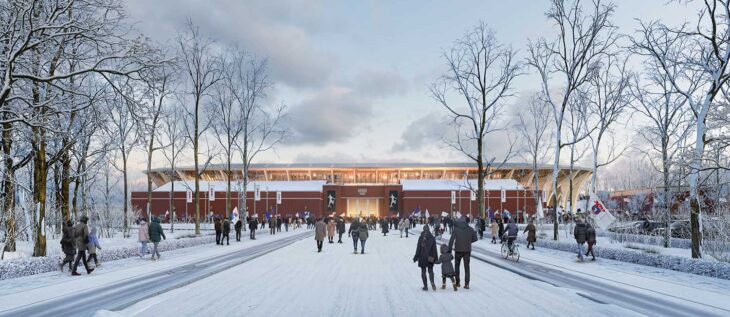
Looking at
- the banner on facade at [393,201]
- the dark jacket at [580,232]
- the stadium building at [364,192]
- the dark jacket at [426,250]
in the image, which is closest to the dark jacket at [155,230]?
the dark jacket at [426,250]

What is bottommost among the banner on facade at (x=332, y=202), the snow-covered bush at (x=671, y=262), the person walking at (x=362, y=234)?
the banner on facade at (x=332, y=202)

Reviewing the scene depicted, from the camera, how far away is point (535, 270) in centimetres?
1703

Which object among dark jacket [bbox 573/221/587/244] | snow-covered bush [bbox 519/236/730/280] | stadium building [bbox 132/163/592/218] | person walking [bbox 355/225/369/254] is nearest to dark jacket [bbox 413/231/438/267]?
snow-covered bush [bbox 519/236/730/280]

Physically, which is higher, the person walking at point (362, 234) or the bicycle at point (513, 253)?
the person walking at point (362, 234)

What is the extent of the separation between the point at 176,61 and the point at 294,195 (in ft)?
223

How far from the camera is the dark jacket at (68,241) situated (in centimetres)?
1579

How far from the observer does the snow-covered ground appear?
9484 millimetres

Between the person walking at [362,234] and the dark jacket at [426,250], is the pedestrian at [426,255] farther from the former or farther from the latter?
the person walking at [362,234]

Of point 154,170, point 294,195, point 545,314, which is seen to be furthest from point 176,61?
point 154,170

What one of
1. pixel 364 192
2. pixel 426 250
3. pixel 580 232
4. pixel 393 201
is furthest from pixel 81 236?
pixel 364 192

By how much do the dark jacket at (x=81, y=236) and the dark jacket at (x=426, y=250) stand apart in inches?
401

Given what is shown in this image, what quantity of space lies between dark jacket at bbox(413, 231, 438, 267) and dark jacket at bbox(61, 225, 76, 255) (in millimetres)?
10416

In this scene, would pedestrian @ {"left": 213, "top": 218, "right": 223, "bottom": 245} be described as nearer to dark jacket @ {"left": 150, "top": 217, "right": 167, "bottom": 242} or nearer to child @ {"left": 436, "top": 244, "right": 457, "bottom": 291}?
dark jacket @ {"left": 150, "top": 217, "right": 167, "bottom": 242}

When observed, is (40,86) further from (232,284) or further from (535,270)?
(535,270)
